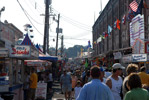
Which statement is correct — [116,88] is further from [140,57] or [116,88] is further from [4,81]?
[140,57]

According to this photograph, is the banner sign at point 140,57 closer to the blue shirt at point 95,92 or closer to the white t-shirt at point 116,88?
the white t-shirt at point 116,88

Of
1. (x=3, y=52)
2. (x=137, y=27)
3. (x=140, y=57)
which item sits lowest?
(x=140, y=57)

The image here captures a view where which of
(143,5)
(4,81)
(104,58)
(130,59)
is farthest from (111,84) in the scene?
(104,58)

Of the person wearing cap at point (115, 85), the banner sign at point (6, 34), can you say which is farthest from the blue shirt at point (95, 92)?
the banner sign at point (6, 34)

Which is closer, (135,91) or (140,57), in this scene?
(135,91)

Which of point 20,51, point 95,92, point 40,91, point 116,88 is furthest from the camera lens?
point 40,91

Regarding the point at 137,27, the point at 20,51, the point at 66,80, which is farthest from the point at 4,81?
the point at 137,27

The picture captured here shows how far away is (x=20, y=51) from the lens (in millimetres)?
12766

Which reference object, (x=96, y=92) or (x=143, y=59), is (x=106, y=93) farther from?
(x=143, y=59)

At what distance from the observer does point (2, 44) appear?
16812mm

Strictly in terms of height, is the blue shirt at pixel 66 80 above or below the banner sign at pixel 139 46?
below

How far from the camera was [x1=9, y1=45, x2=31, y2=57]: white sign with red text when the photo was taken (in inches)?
492

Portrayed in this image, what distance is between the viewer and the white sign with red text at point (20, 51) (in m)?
12.5

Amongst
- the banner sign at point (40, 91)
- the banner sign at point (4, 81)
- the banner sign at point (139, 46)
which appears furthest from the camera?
the banner sign at point (139, 46)
